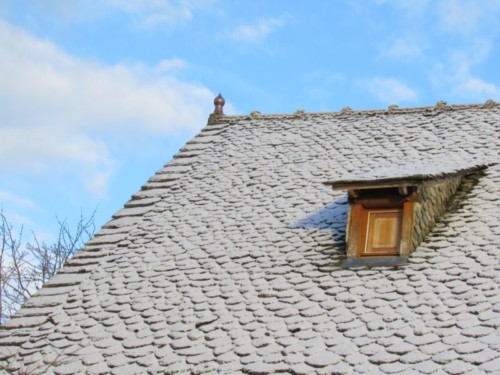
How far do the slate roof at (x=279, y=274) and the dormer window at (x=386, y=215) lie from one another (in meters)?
0.19

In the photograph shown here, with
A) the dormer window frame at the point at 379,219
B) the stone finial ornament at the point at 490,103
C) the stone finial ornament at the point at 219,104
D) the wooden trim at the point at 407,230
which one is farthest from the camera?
the stone finial ornament at the point at 219,104

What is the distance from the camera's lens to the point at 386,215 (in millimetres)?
10539

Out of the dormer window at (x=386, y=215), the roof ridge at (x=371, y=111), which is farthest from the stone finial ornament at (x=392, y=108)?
the dormer window at (x=386, y=215)

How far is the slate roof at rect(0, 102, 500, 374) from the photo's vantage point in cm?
895

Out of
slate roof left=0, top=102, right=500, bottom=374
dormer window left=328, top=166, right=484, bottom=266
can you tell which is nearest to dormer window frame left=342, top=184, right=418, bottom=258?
dormer window left=328, top=166, right=484, bottom=266

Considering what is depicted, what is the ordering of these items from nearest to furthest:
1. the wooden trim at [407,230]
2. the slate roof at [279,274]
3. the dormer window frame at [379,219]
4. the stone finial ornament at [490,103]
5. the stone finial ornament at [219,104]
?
the slate roof at [279,274] → the wooden trim at [407,230] → the dormer window frame at [379,219] → the stone finial ornament at [490,103] → the stone finial ornament at [219,104]

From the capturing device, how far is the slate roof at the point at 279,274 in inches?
352

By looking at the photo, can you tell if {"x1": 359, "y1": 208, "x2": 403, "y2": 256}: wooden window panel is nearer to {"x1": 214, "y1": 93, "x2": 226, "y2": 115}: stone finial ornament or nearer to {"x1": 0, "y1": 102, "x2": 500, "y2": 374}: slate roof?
{"x1": 0, "y1": 102, "x2": 500, "y2": 374}: slate roof

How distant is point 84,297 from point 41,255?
13.1 m

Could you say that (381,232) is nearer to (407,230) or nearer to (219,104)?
(407,230)

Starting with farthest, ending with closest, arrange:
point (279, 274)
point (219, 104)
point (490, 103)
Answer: point (219, 104) < point (490, 103) < point (279, 274)

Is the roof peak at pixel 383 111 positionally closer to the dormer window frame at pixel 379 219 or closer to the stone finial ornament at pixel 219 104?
the stone finial ornament at pixel 219 104

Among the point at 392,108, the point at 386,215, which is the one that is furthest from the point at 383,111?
the point at 386,215

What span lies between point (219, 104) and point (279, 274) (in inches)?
213
